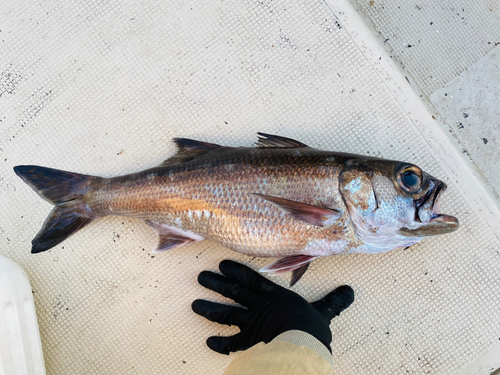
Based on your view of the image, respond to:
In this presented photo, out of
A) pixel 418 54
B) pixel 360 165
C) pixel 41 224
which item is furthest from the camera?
pixel 418 54

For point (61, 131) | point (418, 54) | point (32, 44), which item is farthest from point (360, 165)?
point (32, 44)

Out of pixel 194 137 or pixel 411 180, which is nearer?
pixel 411 180

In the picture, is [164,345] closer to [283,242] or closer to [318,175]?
[283,242]

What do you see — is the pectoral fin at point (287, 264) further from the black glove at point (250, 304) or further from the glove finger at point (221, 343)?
the glove finger at point (221, 343)

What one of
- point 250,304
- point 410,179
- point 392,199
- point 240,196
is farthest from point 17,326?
point 410,179

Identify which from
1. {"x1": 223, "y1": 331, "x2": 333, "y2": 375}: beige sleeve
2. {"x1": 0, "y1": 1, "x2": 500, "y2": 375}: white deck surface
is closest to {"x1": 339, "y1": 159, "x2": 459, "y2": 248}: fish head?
{"x1": 0, "y1": 1, "x2": 500, "y2": 375}: white deck surface

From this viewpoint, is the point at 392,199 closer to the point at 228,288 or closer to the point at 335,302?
the point at 335,302
